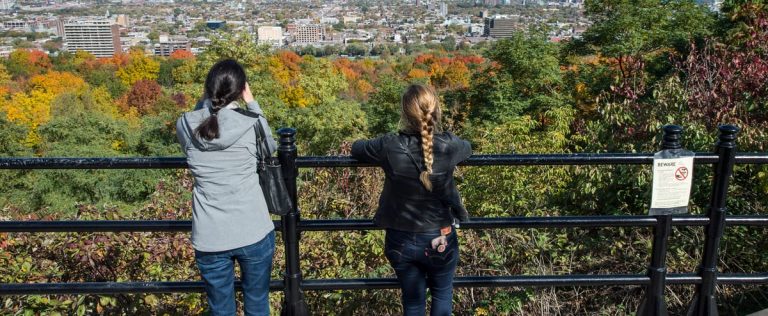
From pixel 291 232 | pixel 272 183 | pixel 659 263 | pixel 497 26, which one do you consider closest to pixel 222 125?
pixel 272 183

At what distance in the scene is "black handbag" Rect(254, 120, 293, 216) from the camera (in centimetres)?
279

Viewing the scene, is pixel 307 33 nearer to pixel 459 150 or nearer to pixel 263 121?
pixel 263 121

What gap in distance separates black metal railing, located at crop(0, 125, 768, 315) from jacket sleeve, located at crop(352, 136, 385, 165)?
0.08 m

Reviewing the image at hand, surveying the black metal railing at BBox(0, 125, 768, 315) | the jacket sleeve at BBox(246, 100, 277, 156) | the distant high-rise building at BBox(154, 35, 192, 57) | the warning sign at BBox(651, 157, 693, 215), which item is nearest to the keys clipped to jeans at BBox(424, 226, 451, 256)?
the black metal railing at BBox(0, 125, 768, 315)

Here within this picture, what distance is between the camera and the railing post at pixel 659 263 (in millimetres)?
3191

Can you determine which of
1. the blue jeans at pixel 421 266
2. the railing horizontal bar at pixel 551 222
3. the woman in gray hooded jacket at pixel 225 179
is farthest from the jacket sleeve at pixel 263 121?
the blue jeans at pixel 421 266

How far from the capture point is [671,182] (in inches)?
127

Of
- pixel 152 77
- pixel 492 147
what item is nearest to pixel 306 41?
pixel 152 77

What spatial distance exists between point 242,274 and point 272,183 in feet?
1.48

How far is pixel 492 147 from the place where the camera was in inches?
469

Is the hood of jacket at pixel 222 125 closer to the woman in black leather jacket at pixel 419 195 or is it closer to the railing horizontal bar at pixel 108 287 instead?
the woman in black leather jacket at pixel 419 195

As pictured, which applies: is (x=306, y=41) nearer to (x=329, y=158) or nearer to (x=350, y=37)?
(x=350, y=37)

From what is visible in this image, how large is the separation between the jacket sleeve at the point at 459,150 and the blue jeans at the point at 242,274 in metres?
0.92

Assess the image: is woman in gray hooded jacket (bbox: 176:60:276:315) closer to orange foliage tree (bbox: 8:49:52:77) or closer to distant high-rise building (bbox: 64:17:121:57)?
orange foliage tree (bbox: 8:49:52:77)
